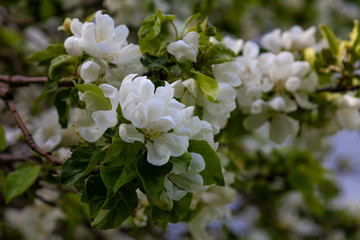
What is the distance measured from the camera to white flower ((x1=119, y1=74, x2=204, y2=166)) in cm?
66

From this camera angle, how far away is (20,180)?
112cm

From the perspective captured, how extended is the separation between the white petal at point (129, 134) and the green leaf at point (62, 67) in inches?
12.2

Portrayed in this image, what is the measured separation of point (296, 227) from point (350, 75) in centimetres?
190

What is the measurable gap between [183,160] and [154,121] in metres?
0.08

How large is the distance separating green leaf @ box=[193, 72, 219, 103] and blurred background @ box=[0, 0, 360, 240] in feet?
1.56

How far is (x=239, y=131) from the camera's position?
4.17 feet

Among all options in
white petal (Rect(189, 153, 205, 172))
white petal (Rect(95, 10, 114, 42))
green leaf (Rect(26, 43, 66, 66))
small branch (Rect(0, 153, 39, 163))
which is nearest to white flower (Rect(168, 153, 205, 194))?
white petal (Rect(189, 153, 205, 172))

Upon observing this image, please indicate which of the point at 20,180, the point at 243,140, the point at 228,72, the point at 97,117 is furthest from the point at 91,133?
the point at 243,140

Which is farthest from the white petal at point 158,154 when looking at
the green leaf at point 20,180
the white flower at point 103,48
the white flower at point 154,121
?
the green leaf at point 20,180

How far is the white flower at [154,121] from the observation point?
66cm

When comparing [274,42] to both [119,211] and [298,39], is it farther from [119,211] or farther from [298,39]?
[119,211]

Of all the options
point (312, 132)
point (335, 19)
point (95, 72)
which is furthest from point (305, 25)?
point (95, 72)

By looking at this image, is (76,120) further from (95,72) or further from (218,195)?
(218,195)

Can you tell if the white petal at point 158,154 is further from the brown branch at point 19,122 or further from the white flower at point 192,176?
the brown branch at point 19,122
